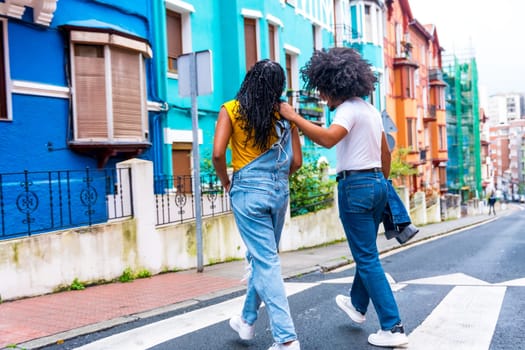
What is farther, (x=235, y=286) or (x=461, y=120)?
(x=461, y=120)

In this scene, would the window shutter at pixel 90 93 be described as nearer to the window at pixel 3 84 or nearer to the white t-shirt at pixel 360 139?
the window at pixel 3 84

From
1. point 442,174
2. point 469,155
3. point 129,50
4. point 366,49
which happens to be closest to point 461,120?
point 469,155

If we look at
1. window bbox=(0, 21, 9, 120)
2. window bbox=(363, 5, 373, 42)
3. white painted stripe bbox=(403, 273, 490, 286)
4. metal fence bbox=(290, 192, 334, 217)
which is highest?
window bbox=(363, 5, 373, 42)

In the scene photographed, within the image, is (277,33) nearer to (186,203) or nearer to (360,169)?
(186,203)

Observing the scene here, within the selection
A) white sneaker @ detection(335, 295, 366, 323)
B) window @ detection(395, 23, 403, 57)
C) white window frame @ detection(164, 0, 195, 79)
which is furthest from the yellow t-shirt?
window @ detection(395, 23, 403, 57)

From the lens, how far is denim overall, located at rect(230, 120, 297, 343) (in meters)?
3.88

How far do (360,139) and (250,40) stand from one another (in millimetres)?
13335

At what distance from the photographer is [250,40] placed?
55.6 ft

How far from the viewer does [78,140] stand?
34.3 feet

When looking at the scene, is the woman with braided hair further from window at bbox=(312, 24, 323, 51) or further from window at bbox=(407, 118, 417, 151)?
window at bbox=(407, 118, 417, 151)

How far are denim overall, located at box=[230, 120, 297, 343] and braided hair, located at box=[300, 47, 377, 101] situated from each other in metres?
0.53

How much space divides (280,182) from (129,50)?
8370 mm

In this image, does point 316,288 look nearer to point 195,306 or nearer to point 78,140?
point 195,306

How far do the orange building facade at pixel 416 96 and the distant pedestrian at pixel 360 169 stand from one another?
24505 millimetres
